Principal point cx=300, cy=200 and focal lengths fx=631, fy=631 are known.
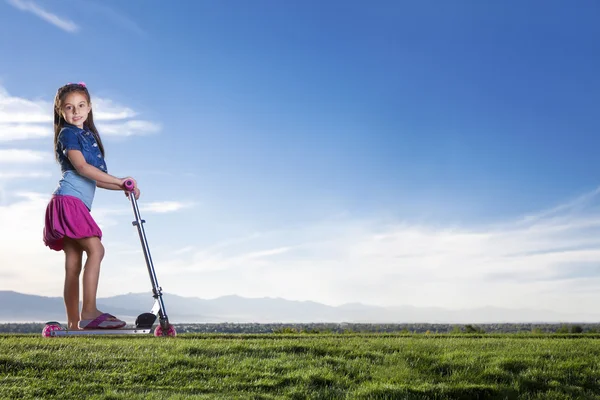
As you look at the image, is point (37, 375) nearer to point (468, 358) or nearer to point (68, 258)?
point (68, 258)

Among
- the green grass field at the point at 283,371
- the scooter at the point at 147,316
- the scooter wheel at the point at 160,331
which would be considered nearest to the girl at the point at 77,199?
the scooter at the point at 147,316

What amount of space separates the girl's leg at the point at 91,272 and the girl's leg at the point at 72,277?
15cm

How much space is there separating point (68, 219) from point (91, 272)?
0.84 m

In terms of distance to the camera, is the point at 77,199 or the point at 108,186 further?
the point at 108,186

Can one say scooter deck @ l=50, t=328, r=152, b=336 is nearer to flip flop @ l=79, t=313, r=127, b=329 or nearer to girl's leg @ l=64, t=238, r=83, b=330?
flip flop @ l=79, t=313, r=127, b=329

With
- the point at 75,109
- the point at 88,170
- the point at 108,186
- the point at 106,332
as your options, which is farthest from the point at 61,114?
the point at 106,332

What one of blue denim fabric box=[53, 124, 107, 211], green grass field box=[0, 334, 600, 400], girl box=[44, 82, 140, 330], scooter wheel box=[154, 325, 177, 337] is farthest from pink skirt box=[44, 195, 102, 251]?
green grass field box=[0, 334, 600, 400]

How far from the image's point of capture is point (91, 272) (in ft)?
29.8

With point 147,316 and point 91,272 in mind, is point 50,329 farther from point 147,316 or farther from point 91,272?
point 147,316

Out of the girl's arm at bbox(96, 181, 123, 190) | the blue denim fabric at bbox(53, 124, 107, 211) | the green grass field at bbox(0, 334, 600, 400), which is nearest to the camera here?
the green grass field at bbox(0, 334, 600, 400)

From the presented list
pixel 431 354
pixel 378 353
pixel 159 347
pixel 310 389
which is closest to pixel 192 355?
pixel 159 347

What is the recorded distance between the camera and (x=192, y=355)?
9758 millimetres

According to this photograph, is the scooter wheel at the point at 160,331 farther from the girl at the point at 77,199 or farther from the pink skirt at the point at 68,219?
the pink skirt at the point at 68,219

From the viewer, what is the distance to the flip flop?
28.3 feet
